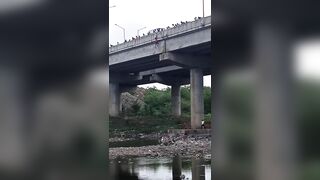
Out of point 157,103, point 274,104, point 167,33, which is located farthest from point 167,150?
point 157,103

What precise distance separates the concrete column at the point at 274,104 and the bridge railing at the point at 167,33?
88.3ft

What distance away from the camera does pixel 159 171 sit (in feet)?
46.6

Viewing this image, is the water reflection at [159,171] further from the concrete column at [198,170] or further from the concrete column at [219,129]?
the concrete column at [219,129]

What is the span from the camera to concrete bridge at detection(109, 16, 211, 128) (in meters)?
31.2

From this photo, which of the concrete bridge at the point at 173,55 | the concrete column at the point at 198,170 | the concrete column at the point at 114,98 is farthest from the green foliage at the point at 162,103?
the concrete column at the point at 198,170

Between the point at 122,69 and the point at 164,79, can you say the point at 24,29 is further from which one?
the point at 164,79

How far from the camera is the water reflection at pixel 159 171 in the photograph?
12.8 metres

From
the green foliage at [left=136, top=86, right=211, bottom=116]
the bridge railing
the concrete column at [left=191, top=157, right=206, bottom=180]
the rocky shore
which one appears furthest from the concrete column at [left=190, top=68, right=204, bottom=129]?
the concrete column at [left=191, top=157, right=206, bottom=180]

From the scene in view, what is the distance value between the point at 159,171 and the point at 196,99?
22074 millimetres

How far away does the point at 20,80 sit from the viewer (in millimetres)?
2361

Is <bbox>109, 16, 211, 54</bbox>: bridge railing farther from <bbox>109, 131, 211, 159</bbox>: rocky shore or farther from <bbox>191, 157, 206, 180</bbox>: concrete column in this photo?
<bbox>191, 157, 206, 180</bbox>: concrete column

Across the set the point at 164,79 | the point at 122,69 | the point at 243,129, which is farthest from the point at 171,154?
the point at 164,79

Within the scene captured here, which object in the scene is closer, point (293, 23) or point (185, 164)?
point (293, 23)

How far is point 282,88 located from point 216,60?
0.45 metres
